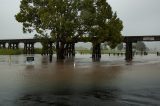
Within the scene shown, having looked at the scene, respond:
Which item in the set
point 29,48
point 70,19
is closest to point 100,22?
point 70,19

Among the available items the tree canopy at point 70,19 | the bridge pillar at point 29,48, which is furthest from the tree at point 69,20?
the bridge pillar at point 29,48

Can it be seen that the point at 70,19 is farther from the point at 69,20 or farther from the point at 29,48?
the point at 29,48

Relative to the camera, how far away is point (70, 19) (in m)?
49.4

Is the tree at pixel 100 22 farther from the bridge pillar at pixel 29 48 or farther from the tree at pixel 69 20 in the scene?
the bridge pillar at pixel 29 48

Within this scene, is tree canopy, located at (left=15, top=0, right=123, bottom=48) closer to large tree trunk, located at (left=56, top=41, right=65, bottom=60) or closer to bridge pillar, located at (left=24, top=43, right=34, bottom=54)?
large tree trunk, located at (left=56, top=41, right=65, bottom=60)

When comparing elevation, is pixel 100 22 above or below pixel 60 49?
above

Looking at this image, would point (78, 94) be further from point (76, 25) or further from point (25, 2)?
point (25, 2)

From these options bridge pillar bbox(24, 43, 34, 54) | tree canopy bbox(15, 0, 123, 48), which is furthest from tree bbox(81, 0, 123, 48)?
bridge pillar bbox(24, 43, 34, 54)

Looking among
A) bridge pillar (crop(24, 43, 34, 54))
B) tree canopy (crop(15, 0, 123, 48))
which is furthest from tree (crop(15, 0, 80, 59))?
bridge pillar (crop(24, 43, 34, 54))

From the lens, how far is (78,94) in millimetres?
12977

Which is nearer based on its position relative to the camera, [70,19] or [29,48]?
[70,19]

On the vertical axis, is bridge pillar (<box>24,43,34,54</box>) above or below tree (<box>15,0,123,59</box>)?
below

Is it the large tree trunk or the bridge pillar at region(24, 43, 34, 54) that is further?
the bridge pillar at region(24, 43, 34, 54)

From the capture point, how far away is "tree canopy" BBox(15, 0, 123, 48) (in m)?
48.2
